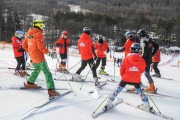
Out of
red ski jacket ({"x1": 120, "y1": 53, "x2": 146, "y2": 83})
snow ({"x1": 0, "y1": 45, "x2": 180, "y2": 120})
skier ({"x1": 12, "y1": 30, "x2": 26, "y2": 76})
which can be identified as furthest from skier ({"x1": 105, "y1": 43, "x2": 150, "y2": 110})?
skier ({"x1": 12, "y1": 30, "x2": 26, "y2": 76})

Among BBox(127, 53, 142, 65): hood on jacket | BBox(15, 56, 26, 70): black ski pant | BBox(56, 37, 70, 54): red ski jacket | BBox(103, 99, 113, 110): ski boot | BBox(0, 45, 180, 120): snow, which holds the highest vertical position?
BBox(127, 53, 142, 65): hood on jacket

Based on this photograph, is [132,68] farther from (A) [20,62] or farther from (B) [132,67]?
(A) [20,62]

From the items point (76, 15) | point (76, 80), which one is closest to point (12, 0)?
point (76, 15)

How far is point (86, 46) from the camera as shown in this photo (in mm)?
9430

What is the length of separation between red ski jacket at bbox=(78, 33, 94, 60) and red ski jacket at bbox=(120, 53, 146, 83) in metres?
2.98

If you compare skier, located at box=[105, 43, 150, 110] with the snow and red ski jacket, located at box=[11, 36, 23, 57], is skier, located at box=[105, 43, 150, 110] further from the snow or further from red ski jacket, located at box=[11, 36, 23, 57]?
red ski jacket, located at box=[11, 36, 23, 57]

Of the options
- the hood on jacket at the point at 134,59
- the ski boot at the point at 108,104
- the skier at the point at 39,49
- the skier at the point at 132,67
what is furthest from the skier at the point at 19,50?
the hood on jacket at the point at 134,59

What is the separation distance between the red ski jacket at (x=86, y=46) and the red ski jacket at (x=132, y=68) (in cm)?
298

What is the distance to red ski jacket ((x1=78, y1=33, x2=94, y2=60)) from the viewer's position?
9.29m

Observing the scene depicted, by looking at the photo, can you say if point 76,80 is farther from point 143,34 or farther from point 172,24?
point 172,24

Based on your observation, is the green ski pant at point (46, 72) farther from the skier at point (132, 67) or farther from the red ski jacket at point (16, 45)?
the red ski jacket at point (16, 45)

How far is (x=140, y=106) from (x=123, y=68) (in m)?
1.07

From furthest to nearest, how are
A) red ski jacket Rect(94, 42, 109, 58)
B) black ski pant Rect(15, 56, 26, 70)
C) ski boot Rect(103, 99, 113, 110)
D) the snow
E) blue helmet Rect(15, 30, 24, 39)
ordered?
red ski jacket Rect(94, 42, 109, 58)
black ski pant Rect(15, 56, 26, 70)
blue helmet Rect(15, 30, 24, 39)
ski boot Rect(103, 99, 113, 110)
the snow

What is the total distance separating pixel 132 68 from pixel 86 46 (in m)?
3.31
